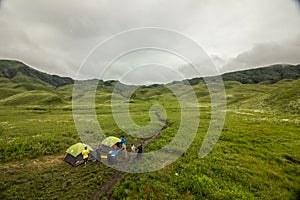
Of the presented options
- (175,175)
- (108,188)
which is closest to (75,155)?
(108,188)

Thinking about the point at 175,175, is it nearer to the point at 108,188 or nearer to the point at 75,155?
the point at 108,188

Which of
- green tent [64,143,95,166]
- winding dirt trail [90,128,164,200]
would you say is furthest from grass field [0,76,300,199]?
green tent [64,143,95,166]

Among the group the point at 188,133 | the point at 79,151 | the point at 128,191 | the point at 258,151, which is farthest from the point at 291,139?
the point at 79,151

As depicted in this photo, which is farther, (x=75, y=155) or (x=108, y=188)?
(x=75, y=155)

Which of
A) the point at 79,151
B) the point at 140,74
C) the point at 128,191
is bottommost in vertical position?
the point at 128,191

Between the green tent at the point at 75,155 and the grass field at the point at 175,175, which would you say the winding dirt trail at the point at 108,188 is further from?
the green tent at the point at 75,155

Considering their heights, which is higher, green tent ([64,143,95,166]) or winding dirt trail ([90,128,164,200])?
green tent ([64,143,95,166])

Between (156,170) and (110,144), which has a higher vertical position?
(110,144)

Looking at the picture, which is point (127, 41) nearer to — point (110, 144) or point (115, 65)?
point (115, 65)

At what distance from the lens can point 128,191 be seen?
1355cm

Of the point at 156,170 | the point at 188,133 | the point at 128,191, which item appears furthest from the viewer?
the point at 188,133

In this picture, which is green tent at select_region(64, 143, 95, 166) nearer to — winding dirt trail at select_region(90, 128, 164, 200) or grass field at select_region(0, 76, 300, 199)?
grass field at select_region(0, 76, 300, 199)

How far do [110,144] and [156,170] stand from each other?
6.55m

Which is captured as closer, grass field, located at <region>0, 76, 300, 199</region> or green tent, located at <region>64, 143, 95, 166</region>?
grass field, located at <region>0, 76, 300, 199</region>
